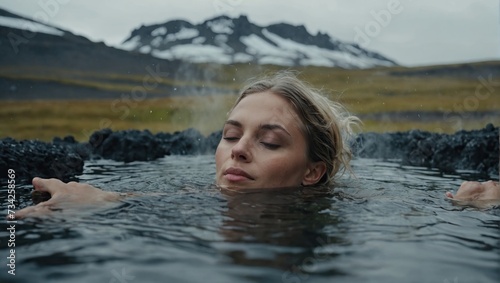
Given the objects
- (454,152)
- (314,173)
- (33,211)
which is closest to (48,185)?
(33,211)

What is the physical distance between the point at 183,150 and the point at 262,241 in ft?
50.4

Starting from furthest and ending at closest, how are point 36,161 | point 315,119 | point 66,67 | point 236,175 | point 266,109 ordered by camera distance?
point 66,67, point 36,161, point 315,119, point 266,109, point 236,175

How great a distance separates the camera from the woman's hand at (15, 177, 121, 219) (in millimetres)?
5244

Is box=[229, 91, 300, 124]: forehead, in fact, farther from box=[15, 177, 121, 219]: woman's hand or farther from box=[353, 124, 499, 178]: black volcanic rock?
box=[353, 124, 499, 178]: black volcanic rock

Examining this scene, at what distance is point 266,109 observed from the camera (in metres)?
7.18

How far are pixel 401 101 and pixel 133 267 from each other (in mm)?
65810

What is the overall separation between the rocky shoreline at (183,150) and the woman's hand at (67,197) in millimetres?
4053

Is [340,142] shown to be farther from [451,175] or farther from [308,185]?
[451,175]

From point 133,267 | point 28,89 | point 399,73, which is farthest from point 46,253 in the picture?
point 399,73

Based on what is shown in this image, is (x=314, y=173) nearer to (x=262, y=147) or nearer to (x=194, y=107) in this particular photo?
(x=262, y=147)

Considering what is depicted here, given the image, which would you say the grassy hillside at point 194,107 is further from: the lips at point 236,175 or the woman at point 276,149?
the lips at point 236,175

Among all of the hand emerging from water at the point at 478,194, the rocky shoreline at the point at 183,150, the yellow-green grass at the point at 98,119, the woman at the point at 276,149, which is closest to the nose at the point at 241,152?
the woman at the point at 276,149

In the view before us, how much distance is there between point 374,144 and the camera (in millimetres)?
19891

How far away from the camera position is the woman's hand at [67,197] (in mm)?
5244
